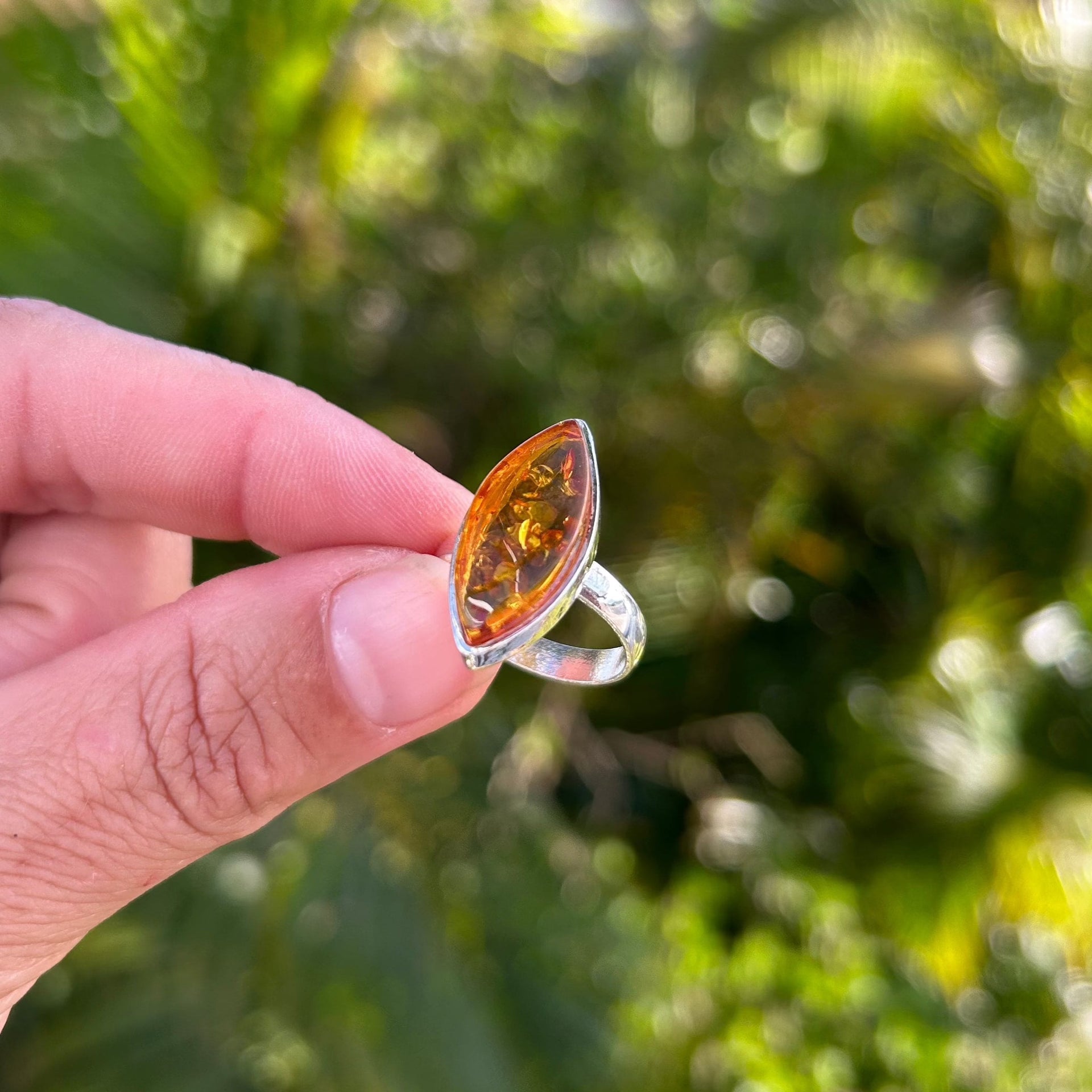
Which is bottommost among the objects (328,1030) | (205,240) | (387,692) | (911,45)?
(328,1030)

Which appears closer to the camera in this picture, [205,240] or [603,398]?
[205,240]

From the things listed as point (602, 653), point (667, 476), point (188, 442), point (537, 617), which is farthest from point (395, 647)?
point (667, 476)

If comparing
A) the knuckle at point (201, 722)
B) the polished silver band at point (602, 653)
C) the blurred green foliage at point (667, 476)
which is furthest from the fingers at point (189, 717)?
the blurred green foliage at point (667, 476)

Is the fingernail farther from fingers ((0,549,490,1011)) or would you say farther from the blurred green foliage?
the blurred green foliage

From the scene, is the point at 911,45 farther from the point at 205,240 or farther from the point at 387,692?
the point at 387,692

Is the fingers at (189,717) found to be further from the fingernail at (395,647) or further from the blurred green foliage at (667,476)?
the blurred green foliage at (667,476)

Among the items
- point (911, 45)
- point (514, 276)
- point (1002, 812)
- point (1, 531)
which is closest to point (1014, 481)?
point (1002, 812)
